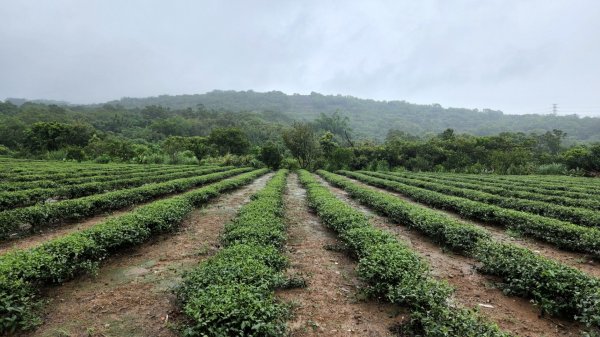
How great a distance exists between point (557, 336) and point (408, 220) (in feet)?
20.6

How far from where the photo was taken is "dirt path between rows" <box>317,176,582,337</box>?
5008 millimetres

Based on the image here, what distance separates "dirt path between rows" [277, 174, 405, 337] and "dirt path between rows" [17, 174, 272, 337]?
2.15 meters

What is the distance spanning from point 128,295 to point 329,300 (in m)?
3.78

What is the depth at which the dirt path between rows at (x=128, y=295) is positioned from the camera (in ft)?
15.4

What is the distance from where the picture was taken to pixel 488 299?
6.03 m

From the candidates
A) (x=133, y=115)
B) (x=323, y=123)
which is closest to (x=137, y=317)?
(x=323, y=123)

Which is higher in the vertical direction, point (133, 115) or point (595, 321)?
point (133, 115)

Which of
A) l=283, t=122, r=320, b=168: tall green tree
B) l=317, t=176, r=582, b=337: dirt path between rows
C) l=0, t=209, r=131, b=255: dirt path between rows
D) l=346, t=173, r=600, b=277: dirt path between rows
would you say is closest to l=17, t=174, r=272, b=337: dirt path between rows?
l=0, t=209, r=131, b=255: dirt path between rows

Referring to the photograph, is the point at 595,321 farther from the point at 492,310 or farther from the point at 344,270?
the point at 344,270

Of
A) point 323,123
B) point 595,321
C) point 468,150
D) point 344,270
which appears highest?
point 323,123

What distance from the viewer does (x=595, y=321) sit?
4.51 meters

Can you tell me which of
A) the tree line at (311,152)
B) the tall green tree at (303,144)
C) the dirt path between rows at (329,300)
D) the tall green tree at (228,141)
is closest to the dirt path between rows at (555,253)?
the dirt path between rows at (329,300)

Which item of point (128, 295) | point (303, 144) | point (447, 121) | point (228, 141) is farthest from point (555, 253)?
point (447, 121)

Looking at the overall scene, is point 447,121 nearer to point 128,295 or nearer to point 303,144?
point 303,144
